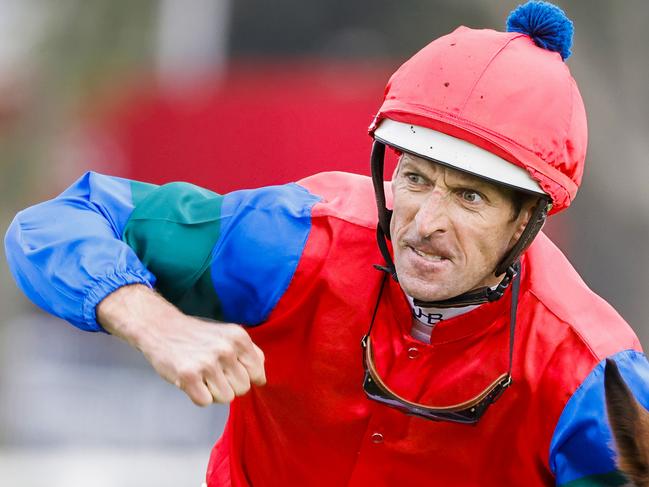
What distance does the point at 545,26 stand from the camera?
3.91 meters

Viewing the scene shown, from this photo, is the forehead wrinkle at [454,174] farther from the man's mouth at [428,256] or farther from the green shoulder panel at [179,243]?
the green shoulder panel at [179,243]

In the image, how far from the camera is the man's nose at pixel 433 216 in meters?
3.73

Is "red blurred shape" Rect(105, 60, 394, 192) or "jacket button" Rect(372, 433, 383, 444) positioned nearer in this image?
"jacket button" Rect(372, 433, 383, 444)

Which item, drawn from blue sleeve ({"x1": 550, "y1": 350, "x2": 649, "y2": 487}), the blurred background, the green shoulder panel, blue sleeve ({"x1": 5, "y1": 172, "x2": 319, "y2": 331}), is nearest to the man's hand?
blue sleeve ({"x1": 5, "y1": 172, "x2": 319, "y2": 331})

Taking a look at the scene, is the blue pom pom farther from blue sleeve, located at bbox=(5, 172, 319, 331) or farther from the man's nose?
blue sleeve, located at bbox=(5, 172, 319, 331)

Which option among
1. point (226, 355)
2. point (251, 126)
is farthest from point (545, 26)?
point (251, 126)

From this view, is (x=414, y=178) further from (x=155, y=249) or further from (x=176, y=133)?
(x=176, y=133)

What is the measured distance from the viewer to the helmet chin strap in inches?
150

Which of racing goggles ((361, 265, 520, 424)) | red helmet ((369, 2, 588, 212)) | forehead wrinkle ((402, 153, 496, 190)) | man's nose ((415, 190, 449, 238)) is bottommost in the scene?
racing goggles ((361, 265, 520, 424))

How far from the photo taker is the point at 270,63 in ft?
52.6

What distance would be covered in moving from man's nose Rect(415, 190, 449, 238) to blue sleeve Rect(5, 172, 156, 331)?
0.74 meters

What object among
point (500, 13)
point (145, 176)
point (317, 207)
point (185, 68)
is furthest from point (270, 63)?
point (317, 207)

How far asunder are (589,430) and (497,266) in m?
0.52

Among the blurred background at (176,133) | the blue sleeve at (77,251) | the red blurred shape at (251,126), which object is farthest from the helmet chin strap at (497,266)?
the red blurred shape at (251,126)
